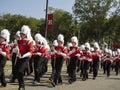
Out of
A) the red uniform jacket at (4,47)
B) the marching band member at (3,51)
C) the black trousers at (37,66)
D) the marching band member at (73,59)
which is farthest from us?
the marching band member at (73,59)

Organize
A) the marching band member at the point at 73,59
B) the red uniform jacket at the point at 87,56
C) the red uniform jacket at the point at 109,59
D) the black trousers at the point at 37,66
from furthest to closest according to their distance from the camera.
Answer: the red uniform jacket at the point at 109,59 → the red uniform jacket at the point at 87,56 → the marching band member at the point at 73,59 → the black trousers at the point at 37,66

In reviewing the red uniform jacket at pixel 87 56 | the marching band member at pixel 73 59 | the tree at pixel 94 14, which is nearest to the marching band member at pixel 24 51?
the marching band member at pixel 73 59

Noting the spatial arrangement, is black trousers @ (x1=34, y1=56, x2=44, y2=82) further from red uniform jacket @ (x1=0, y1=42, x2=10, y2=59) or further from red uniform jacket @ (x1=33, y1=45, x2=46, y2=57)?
red uniform jacket @ (x1=0, y1=42, x2=10, y2=59)

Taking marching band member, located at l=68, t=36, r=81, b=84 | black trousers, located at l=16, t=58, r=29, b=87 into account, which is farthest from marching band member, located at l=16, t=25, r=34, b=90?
marching band member, located at l=68, t=36, r=81, b=84

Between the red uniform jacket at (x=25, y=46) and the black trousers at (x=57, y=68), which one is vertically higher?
the red uniform jacket at (x=25, y=46)

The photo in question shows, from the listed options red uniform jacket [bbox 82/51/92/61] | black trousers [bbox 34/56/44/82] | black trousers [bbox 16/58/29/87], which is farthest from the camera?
red uniform jacket [bbox 82/51/92/61]

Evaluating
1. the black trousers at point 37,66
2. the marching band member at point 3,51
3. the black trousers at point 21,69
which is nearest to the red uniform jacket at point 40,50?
the black trousers at point 37,66

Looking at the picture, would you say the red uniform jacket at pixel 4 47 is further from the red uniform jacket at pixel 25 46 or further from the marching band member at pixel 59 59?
the marching band member at pixel 59 59

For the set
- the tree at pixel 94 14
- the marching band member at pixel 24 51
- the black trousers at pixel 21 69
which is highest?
the tree at pixel 94 14

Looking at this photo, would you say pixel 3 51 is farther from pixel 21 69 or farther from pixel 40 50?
pixel 40 50

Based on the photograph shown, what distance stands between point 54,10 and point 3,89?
91.1 m

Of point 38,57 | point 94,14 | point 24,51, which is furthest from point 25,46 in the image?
point 94,14

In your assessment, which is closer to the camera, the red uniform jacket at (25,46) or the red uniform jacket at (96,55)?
the red uniform jacket at (25,46)

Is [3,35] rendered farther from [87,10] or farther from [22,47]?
[87,10]
